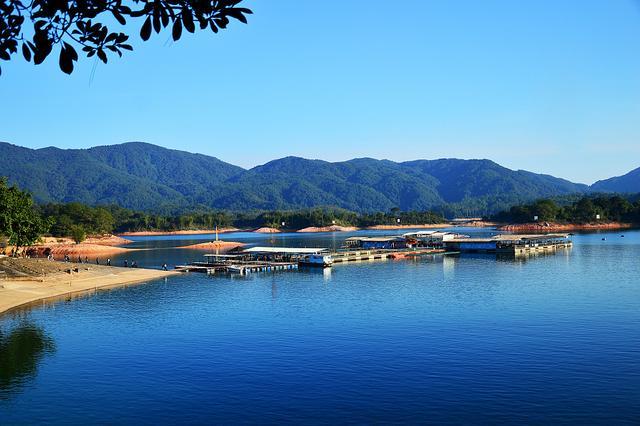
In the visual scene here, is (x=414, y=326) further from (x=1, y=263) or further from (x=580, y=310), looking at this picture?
(x=1, y=263)

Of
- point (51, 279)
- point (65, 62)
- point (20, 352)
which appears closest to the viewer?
point (65, 62)

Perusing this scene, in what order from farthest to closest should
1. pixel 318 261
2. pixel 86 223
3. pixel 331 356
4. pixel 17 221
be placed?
1. pixel 86 223
2. pixel 318 261
3. pixel 17 221
4. pixel 331 356

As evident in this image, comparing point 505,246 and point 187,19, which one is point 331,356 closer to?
point 187,19

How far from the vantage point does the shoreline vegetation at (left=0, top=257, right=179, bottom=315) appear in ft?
151

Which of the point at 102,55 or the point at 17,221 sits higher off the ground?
the point at 102,55

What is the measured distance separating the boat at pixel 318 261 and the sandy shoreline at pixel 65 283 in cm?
1722

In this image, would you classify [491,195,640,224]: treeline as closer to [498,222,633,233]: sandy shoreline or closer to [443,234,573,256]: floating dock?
[498,222,633,233]: sandy shoreline

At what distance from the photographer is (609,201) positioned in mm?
185625

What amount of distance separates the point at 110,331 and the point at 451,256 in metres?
62.7

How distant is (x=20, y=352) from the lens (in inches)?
1156

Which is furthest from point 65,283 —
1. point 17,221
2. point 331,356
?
point 331,356

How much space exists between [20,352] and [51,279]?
26878 millimetres

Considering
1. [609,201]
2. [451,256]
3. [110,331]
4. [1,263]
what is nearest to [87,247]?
[1,263]

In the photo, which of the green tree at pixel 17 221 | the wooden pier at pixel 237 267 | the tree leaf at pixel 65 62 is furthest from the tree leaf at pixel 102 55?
the green tree at pixel 17 221
